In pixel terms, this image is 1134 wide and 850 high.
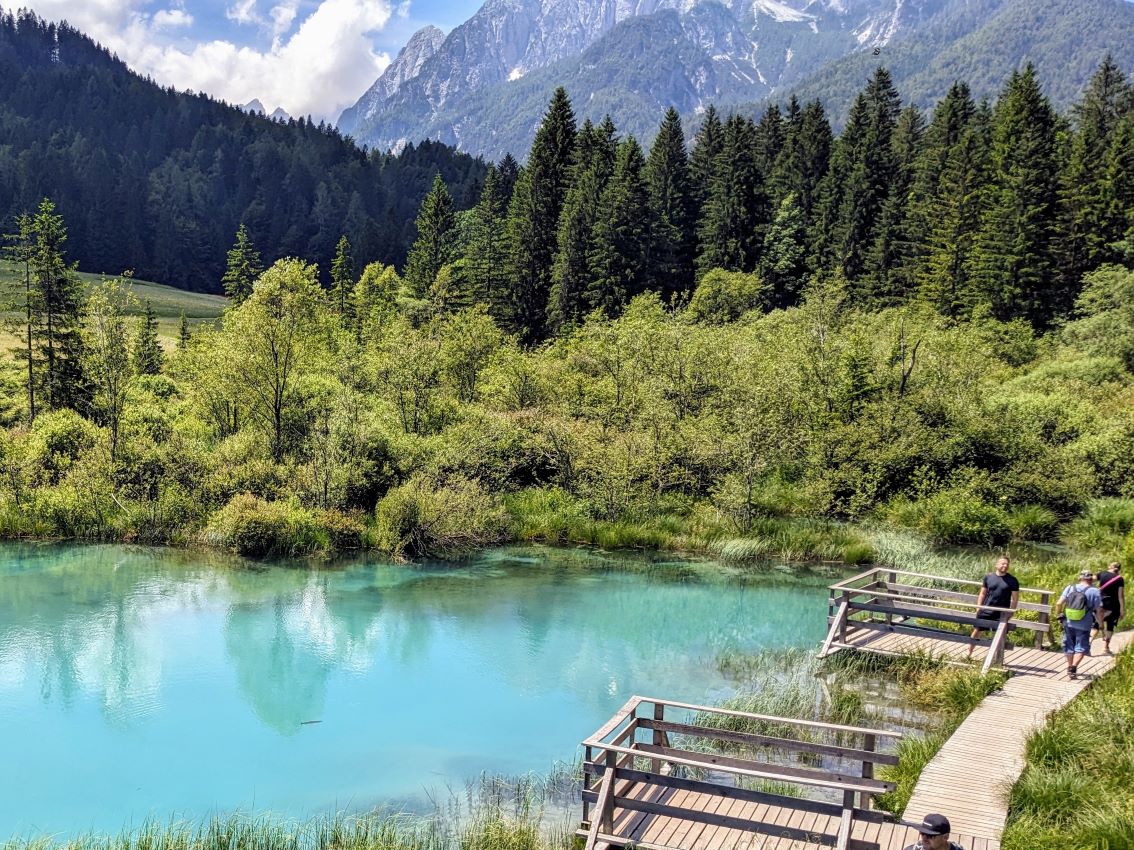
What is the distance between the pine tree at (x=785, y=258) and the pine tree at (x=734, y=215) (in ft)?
4.16

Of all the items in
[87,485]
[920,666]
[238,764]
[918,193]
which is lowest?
[238,764]

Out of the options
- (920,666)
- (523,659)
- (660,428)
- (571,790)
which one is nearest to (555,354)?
(660,428)

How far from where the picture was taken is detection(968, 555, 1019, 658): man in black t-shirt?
19.3 metres

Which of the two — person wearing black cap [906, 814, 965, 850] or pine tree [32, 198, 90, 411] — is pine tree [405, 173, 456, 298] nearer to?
pine tree [32, 198, 90, 411]

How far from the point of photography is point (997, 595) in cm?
1938

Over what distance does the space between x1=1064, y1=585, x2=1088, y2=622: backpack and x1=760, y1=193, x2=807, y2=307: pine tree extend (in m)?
63.1

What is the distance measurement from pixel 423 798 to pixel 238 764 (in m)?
3.83

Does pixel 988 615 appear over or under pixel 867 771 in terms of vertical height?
over

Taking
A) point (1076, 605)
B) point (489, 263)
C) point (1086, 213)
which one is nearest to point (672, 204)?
point (489, 263)

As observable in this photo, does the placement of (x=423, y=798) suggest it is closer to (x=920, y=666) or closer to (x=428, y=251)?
(x=920, y=666)

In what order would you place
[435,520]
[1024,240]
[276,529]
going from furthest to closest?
[1024,240] → [435,520] → [276,529]

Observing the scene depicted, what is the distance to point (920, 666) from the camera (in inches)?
746

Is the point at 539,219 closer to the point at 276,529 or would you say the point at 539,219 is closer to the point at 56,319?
the point at 56,319

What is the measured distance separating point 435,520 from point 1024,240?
162ft
